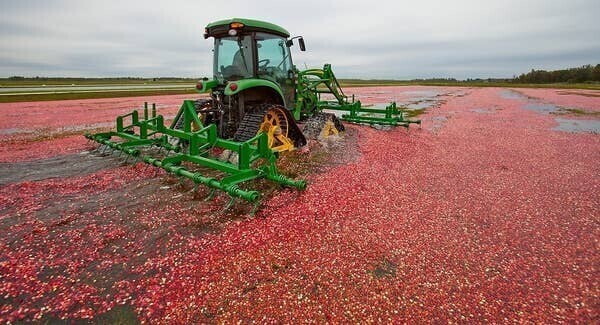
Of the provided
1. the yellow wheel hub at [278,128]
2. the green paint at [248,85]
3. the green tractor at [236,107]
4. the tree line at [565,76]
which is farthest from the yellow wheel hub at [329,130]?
the tree line at [565,76]

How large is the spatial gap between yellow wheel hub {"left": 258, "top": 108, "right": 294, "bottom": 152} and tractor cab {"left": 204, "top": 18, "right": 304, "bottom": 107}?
645 millimetres

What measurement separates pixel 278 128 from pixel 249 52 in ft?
7.36

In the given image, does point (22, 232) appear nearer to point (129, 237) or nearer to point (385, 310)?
point (129, 237)

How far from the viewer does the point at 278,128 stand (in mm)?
9062

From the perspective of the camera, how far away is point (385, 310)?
346 cm

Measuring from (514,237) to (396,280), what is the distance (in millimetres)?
2506

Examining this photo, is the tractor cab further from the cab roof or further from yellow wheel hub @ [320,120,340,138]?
yellow wheel hub @ [320,120,340,138]

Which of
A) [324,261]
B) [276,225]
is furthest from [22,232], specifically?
[324,261]

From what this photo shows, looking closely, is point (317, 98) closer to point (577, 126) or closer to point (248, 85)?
point (248, 85)

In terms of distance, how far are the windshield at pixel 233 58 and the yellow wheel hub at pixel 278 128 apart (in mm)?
1294

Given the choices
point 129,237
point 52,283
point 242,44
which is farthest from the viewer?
point 242,44

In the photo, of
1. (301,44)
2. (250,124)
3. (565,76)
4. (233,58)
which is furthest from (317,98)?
(565,76)

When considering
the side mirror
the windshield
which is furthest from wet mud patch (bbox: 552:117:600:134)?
the windshield

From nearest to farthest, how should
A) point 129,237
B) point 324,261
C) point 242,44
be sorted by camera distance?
1. point 324,261
2. point 129,237
3. point 242,44
